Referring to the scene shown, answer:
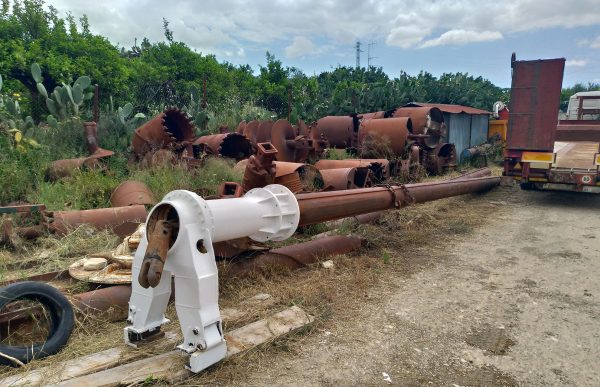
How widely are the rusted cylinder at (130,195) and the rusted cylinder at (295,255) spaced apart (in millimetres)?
2184

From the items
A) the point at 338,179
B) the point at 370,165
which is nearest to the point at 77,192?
the point at 338,179

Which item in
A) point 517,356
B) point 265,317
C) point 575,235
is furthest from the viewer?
point 575,235

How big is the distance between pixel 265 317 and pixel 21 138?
6.38 meters

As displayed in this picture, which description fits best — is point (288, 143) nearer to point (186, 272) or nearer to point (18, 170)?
point (18, 170)

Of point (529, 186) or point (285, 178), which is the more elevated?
point (285, 178)

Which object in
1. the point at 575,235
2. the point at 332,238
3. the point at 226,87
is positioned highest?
the point at 226,87

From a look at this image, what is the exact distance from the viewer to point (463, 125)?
13.6 meters

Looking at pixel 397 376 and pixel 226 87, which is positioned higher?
pixel 226 87

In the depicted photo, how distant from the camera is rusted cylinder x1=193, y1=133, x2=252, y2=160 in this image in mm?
7742

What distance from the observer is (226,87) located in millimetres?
19906

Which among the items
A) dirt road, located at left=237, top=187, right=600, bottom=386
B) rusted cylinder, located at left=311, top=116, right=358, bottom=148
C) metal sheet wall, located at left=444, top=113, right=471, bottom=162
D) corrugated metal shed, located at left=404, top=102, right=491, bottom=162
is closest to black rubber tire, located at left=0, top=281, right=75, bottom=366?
dirt road, located at left=237, top=187, right=600, bottom=386

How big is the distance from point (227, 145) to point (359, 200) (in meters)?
4.61

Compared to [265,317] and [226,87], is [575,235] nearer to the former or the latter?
[265,317]

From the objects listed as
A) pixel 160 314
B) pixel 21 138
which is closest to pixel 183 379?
pixel 160 314
